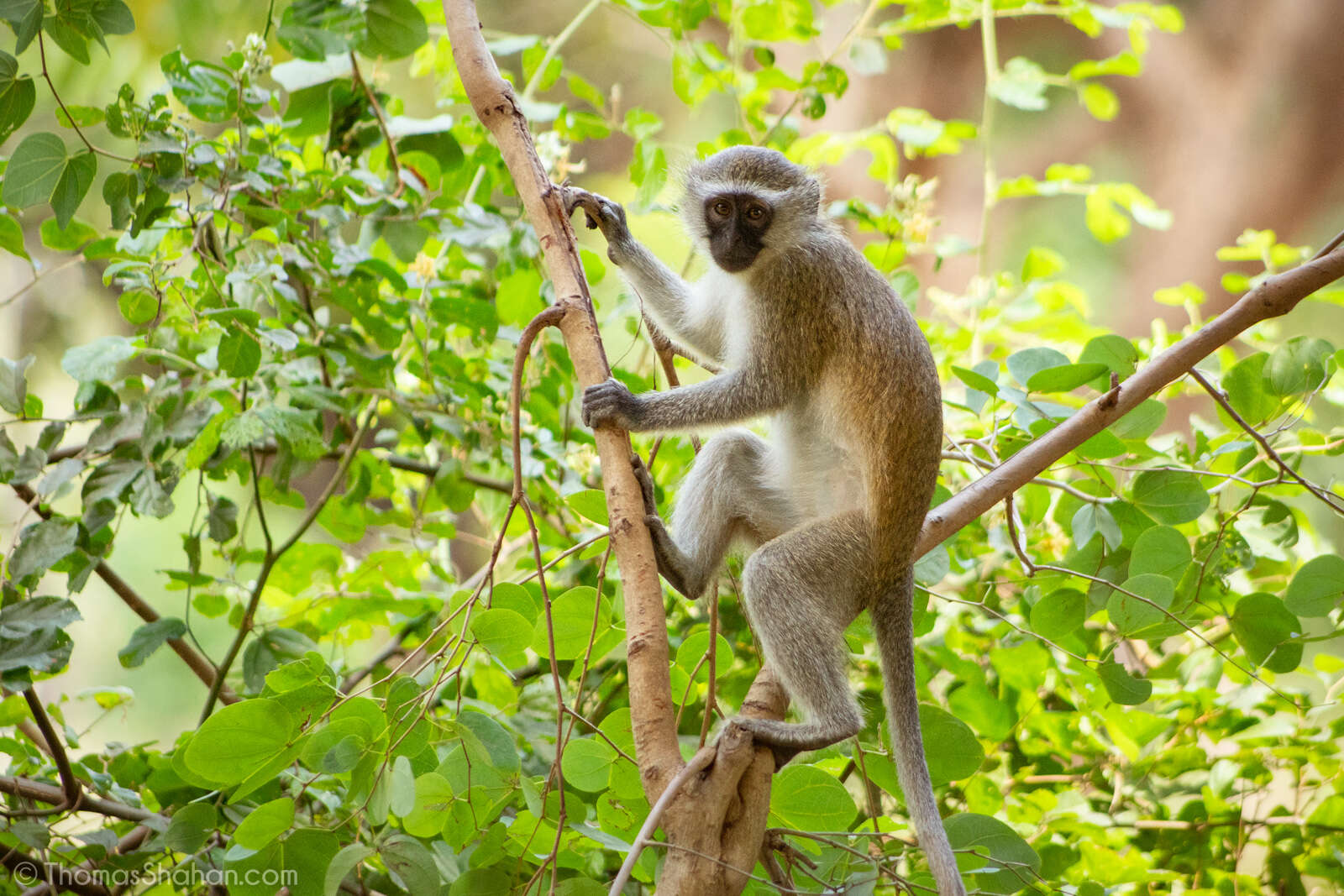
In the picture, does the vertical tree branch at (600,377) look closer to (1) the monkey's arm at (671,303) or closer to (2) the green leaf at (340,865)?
(2) the green leaf at (340,865)

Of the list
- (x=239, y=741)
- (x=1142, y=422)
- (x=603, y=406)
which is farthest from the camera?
(x=1142, y=422)

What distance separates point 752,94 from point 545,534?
5.77 ft

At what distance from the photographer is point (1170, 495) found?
2.35 meters

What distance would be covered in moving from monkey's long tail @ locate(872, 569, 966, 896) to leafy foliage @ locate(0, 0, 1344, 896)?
56 mm

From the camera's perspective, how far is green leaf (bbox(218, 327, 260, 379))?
2287 millimetres

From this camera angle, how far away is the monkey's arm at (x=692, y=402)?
206 centimetres

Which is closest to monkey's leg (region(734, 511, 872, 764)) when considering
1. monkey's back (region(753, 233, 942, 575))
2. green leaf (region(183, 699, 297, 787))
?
monkey's back (region(753, 233, 942, 575))

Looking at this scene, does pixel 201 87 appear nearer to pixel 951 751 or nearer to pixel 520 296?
pixel 520 296

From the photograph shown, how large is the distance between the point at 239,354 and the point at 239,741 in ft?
3.39

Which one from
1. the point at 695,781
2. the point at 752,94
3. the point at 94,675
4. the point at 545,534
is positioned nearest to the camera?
the point at 695,781

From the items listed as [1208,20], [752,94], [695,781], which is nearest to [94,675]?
[752,94]

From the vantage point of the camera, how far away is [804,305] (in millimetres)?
2855

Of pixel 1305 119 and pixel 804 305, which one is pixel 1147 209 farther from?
pixel 1305 119

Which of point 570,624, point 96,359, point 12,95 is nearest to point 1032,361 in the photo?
point 570,624
